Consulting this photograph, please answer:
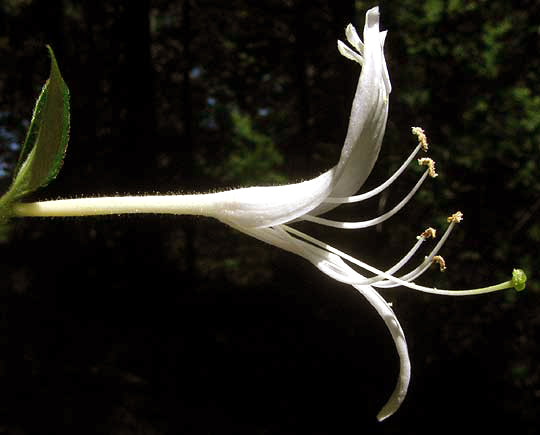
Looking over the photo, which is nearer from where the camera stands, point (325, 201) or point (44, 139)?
point (44, 139)

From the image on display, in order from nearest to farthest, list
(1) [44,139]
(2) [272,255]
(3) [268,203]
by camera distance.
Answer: (1) [44,139]
(3) [268,203]
(2) [272,255]

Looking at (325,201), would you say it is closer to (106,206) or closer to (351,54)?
(351,54)

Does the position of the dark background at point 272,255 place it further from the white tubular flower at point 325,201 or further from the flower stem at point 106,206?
the flower stem at point 106,206

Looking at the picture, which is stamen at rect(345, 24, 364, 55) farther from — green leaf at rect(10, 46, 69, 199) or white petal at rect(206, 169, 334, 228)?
green leaf at rect(10, 46, 69, 199)

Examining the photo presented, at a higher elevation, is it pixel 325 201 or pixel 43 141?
pixel 43 141

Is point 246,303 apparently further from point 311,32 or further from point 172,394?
point 311,32

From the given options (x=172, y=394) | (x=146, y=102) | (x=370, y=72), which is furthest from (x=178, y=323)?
(x=370, y=72)

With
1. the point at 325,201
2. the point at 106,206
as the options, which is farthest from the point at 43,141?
the point at 325,201

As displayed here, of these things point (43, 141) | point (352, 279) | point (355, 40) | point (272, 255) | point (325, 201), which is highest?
point (355, 40)
